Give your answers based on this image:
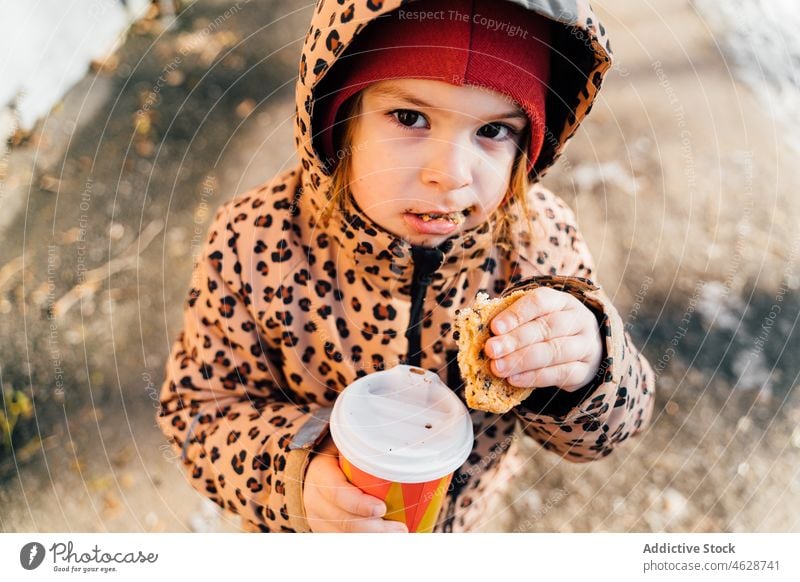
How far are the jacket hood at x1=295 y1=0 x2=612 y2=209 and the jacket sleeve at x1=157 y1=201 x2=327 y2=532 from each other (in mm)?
139

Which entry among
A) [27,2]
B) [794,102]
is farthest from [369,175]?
[794,102]

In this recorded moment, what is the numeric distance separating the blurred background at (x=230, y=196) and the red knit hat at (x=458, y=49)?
460mm

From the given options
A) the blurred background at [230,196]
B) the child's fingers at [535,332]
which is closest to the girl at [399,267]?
the child's fingers at [535,332]

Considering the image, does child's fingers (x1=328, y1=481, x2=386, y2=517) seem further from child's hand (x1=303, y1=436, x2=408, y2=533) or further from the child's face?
the child's face

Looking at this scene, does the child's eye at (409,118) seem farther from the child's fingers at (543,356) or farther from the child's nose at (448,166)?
the child's fingers at (543,356)

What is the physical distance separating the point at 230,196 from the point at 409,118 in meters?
0.65

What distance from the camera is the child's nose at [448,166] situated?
0.53 metres

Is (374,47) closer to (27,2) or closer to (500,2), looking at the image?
(500,2)

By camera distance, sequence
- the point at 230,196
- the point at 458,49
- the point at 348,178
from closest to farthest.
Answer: the point at 458,49 < the point at 348,178 < the point at 230,196

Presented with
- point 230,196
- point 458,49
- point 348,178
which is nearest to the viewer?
point 458,49

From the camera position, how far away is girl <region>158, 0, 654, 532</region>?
521 mm

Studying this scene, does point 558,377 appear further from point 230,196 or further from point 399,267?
point 230,196

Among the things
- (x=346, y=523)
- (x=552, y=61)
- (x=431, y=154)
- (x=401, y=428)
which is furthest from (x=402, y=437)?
(x=552, y=61)

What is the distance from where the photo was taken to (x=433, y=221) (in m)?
0.58
